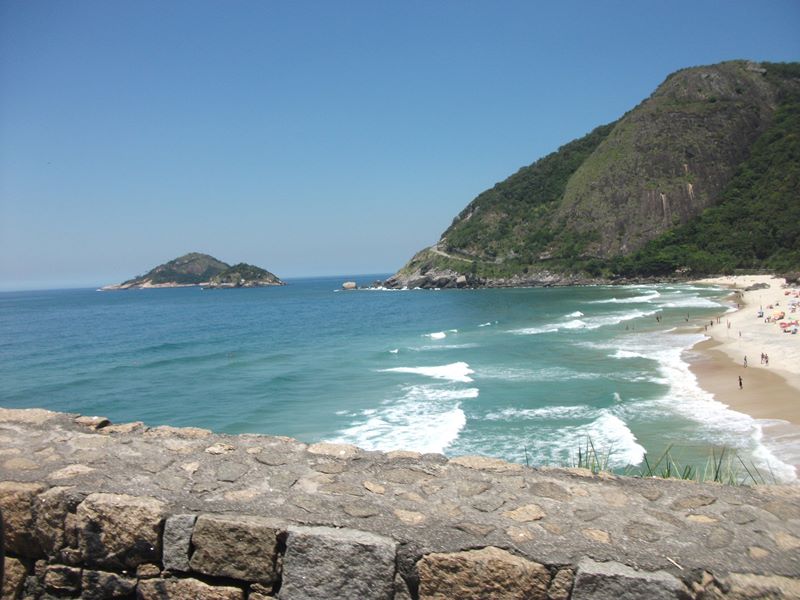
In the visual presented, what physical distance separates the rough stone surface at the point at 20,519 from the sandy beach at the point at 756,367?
1547 cm

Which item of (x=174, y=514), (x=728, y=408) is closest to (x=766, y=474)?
(x=728, y=408)

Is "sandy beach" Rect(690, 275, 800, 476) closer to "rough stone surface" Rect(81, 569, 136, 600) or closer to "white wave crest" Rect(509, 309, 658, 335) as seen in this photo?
"white wave crest" Rect(509, 309, 658, 335)

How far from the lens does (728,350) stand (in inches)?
1152

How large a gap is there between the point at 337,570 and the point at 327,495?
1.72ft

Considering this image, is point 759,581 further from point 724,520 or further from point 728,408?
point 728,408

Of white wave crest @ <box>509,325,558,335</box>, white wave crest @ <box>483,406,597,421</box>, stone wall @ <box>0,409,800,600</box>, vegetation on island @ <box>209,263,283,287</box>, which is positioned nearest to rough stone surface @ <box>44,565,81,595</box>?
stone wall @ <box>0,409,800,600</box>

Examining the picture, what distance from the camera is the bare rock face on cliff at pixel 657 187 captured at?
105250 millimetres

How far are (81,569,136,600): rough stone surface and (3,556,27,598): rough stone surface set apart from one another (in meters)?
0.43

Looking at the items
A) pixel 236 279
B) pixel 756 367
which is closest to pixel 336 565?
pixel 756 367

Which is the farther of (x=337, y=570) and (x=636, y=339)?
(x=636, y=339)

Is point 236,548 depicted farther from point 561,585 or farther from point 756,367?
point 756,367

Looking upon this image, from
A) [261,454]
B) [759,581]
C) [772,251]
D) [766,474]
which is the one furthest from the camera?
[772,251]

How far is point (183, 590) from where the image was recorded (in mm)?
3121

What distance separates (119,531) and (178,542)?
38cm
